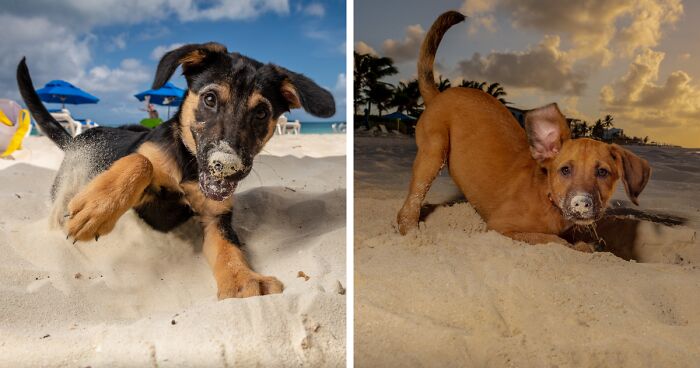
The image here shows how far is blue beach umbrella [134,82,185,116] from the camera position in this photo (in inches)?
43.0

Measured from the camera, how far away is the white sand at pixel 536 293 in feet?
3.16

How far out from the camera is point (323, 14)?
133 cm

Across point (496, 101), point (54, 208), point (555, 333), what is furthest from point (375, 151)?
point (54, 208)

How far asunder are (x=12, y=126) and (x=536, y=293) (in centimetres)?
128

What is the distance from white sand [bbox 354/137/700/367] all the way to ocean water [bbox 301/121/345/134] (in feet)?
0.87

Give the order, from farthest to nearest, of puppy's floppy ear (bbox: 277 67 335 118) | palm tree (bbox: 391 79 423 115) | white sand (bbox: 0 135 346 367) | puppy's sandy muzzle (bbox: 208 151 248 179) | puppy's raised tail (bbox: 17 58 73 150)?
1. palm tree (bbox: 391 79 423 115)
2. puppy's raised tail (bbox: 17 58 73 150)
3. puppy's floppy ear (bbox: 277 67 335 118)
4. puppy's sandy muzzle (bbox: 208 151 248 179)
5. white sand (bbox: 0 135 346 367)

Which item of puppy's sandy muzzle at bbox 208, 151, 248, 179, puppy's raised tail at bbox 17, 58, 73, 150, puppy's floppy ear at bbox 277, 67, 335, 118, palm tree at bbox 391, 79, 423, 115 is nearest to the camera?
puppy's sandy muzzle at bbox 208, 151, 248, 179

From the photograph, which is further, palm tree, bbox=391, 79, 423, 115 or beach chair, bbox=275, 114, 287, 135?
palm tree, bbox=391, 79, 423, 115

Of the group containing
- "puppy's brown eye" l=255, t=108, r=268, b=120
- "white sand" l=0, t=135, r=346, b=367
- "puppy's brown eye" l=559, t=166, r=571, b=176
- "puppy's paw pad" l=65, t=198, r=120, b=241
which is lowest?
"white sand" l=0, t=135, r=346, b=367

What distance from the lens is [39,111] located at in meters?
1.25

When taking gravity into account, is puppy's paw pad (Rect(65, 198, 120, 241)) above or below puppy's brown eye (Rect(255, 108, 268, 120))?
below

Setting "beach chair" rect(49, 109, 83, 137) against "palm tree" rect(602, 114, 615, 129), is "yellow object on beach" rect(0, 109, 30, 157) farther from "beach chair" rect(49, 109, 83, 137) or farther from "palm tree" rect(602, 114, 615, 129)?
"palm tree" rect(602, 114, 615, 129)

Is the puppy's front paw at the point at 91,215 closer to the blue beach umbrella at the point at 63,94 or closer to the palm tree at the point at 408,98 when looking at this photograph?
the blue beach umbrella at the point at 63,94

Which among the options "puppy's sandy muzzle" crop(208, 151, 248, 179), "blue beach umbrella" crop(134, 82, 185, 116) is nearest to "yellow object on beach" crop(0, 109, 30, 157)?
"blue beach umbrella" crop(134, 82, 185, 116)
